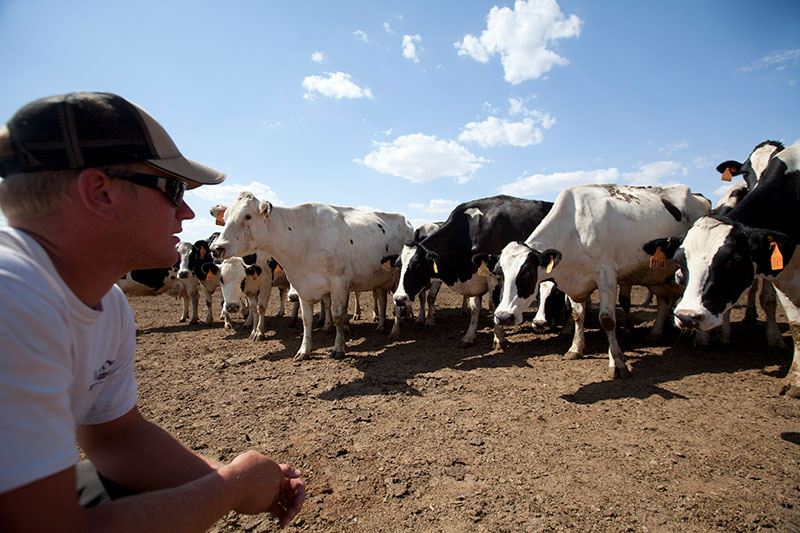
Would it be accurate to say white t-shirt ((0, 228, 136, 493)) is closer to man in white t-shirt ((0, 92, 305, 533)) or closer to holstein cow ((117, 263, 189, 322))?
man in white t-shirt ((0, 92, 305, 533))

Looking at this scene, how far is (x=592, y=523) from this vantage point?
2.49 meters

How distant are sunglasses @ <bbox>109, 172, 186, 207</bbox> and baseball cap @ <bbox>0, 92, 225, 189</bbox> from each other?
4 cm

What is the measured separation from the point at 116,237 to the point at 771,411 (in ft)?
18.5

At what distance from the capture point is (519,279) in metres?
5.70

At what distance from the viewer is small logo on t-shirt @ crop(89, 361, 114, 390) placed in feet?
4.56

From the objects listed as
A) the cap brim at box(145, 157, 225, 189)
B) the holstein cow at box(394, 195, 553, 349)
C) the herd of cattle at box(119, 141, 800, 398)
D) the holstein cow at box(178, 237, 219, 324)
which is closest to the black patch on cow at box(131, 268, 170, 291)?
the holstein cow at box(178, 237, 219, 324)

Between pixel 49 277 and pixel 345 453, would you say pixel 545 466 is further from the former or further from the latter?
pixel 49 277

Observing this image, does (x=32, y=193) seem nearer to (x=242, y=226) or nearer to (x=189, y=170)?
(x=189, y=170)

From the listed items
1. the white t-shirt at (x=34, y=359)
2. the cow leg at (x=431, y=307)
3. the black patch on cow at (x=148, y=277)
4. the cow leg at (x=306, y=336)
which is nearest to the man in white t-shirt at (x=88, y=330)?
the white t-shirt at (x=34, y=359)

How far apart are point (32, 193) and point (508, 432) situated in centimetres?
379

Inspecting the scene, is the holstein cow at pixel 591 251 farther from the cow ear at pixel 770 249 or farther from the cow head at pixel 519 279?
the cow ear at pixel 770 249

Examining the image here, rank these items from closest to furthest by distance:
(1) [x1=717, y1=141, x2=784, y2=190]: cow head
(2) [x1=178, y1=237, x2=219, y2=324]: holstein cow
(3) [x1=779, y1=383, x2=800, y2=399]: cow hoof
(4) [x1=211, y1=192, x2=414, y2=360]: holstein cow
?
1. (3) [x1=779, y1=383, x2=800, y2=399]: cow hoof
2. (4) [x1=211, y1=192, x2=414, y2=360]: holstein cow
3. (1) [x1=717, y1=141, x2=784, y2=190]: cow head
4. (2) [x1=178, y1=237, x2=219, y2=324]: holstein cow

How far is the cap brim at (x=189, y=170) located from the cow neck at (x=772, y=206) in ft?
19.6

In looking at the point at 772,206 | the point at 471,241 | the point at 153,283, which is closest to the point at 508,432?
the point at 772,206
